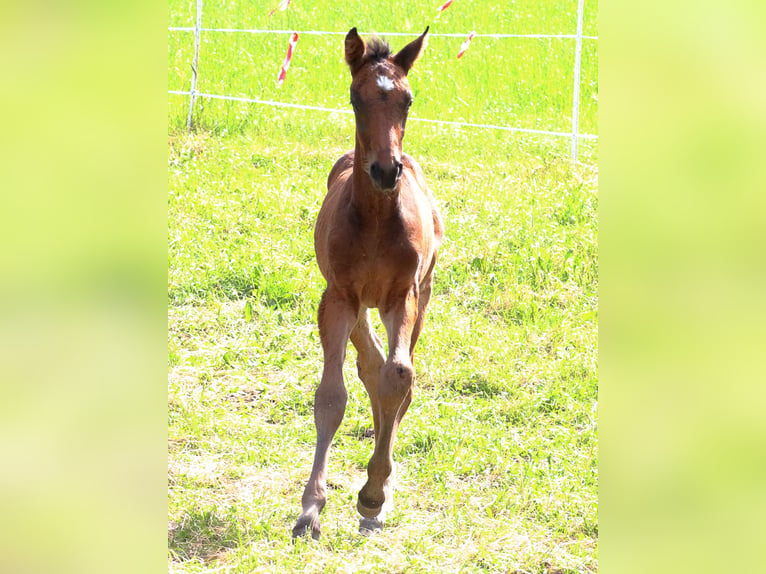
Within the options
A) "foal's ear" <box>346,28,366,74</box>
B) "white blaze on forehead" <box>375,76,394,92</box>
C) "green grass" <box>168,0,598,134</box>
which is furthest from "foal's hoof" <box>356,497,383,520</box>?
"green grass" <box>168,0,598,134</box>

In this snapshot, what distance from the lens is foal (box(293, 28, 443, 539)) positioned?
348 cm

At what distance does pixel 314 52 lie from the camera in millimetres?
12516

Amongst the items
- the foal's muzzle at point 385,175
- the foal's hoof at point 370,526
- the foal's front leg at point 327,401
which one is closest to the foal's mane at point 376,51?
the foal's muzzle at point 385,175

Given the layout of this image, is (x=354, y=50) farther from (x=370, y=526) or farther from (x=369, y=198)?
(x=370, y=526)

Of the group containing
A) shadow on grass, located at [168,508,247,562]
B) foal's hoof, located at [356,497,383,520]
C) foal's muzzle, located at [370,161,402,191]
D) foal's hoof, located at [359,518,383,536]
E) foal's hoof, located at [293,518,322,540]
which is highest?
foal's muzzle, located at [370,161,402,191]

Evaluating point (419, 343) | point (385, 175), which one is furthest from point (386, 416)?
point (419, 343)

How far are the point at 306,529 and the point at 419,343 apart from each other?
7.88ft

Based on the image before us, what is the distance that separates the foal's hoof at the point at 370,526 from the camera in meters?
3.89

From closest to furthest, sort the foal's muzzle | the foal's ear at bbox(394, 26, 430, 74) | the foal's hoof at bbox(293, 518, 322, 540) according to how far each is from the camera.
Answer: the foal's muzzle, the foal's hoof at bbox(293, 518, 322, 540), the foal's ear at bbox(394, 26, 430, 74)

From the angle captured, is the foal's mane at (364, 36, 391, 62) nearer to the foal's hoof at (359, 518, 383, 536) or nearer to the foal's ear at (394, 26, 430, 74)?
the foal's ear at (394, 26, 430, 74)

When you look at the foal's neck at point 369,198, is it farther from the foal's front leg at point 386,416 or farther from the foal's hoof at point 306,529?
the foal's hoof at point 306,529

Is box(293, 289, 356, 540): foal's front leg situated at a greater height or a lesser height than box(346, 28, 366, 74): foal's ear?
lesser

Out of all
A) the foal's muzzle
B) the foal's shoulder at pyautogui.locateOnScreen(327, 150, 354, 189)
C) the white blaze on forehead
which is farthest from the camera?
the foal's shoulder at pyautogui.locateOnScreen(327, 150, 354, 189)
